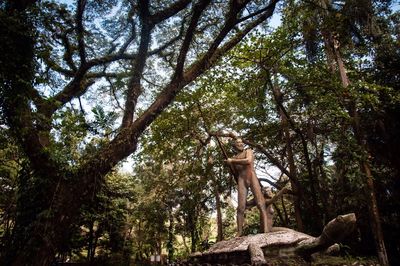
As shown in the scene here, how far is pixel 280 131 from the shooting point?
13.2m

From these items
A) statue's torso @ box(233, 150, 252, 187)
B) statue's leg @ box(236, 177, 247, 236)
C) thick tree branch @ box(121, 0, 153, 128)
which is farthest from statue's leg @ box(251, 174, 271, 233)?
thick tree branch @ box(121, 0, 153, 128)

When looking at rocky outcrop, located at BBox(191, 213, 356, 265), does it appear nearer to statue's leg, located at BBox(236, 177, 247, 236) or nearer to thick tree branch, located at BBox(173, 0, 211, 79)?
statue's leg, located at BBox(236, 177, 247, 236)

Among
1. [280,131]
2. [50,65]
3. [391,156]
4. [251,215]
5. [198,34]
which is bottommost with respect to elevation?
[251,215]

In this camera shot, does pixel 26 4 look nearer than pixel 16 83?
No

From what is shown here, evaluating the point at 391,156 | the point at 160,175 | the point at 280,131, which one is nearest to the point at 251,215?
the point at 160,175

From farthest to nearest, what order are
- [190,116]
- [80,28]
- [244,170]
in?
[190,116] < [80,28] < [244,170]

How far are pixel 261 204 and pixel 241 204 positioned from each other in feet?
1.50

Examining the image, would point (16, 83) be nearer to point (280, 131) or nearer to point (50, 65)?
point (50, 65)

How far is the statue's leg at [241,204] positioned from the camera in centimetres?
589

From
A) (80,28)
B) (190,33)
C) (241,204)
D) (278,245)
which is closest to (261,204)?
(241,204)

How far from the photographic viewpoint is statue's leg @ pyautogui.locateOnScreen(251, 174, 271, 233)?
5.52 m

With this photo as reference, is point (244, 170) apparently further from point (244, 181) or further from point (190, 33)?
point (190, 33)

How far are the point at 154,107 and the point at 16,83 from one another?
269 centimetres

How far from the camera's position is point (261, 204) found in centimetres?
566
